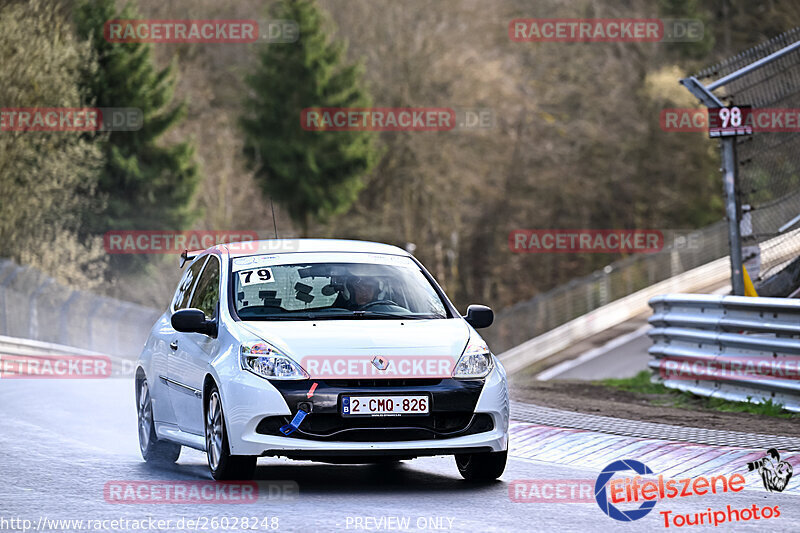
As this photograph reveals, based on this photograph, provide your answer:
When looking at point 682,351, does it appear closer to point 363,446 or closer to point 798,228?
point 798,228

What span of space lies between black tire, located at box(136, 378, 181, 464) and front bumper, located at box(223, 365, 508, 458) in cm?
206

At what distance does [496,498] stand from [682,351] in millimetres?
7214

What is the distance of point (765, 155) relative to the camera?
16016 millimetres

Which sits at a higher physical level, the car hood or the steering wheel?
the steering wheel

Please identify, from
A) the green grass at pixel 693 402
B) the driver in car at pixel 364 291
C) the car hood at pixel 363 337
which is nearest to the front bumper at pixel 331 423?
the car hood at pixel 363 337

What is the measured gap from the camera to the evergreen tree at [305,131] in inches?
2282

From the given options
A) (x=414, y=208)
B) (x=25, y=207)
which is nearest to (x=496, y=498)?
(x=25, y=207)

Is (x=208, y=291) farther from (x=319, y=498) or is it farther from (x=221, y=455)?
(x=319, y=498)

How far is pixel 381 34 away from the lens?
61125 mm
